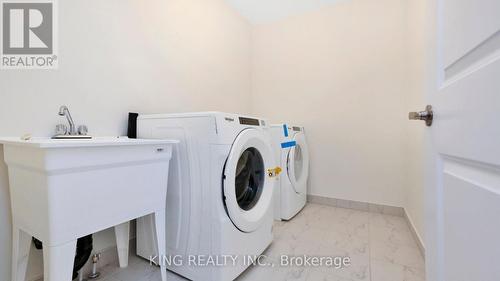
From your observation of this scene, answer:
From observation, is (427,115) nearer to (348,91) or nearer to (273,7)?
(348,91)

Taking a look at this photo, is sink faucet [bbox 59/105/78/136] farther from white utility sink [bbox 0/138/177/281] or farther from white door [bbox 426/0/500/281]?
white door [bbox 426/0/500/281]

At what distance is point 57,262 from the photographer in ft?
2.42

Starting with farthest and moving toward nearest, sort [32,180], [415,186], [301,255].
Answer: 1. [415,186]
2. [301,255]
3. [32,180]

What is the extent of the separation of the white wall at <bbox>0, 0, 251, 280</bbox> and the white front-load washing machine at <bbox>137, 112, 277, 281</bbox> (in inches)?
10.4

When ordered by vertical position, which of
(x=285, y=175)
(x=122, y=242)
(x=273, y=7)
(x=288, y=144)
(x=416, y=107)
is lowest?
(x=122, y=242)

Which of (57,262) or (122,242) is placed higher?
(57,262)

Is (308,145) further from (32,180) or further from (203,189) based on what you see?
(32,180)

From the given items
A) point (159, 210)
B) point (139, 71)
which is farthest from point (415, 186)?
point (139, 71)

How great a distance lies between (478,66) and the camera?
0.39 meters

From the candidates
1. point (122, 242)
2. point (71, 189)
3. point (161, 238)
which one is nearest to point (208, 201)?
point (161, 238)

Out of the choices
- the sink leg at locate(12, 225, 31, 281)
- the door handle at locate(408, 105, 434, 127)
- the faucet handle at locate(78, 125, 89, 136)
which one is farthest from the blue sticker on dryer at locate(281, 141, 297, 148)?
the sink leg at locate(12, 225, 31, 281)

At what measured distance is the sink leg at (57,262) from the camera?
73 cm

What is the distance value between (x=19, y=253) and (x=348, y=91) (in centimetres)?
269

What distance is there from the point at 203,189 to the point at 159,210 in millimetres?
245
